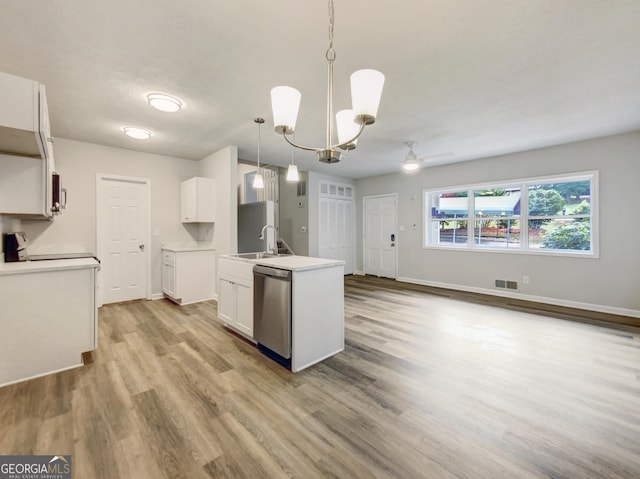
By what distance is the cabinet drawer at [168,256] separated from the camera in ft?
15.1

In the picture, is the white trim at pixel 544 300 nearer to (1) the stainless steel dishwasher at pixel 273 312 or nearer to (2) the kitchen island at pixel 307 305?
(2) the kitchen island at pixel 307 305

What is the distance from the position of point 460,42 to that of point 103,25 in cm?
252

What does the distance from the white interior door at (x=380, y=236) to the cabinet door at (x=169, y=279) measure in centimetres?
461

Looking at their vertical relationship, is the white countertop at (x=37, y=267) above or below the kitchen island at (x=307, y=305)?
above

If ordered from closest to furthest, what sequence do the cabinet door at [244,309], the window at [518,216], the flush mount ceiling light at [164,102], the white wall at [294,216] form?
the flush mount ceiling light at [164,102] < the cabinet door at [244,309] < the window at [518,216] < the white wall at [294,216]

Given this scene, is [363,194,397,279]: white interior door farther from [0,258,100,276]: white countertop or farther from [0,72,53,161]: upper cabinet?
[0,72,53,161]: upper cabinet

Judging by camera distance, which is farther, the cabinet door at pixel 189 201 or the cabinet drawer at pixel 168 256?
the cabinet door at pixel 189 201

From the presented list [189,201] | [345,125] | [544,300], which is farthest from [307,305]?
[544,300]

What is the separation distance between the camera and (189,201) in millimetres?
5035

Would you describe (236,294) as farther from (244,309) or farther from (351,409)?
(351,409)

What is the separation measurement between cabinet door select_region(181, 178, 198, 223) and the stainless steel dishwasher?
8.96ft

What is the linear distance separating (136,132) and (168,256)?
2012 millimetres

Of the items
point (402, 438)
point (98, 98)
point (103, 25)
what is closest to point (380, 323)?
point (402, 438)

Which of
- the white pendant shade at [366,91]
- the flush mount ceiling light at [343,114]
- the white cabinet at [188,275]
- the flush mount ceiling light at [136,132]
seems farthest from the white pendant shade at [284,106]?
the white cabinet at [188,275]
